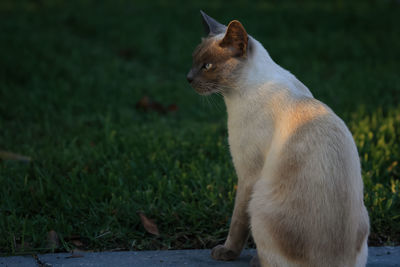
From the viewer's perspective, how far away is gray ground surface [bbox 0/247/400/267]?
2.54 meters

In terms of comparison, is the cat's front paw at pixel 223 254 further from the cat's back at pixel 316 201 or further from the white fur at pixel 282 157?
the cat's back at pixel 316 201

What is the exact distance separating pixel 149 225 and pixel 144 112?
221cm

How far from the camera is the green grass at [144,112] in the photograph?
2967 mm

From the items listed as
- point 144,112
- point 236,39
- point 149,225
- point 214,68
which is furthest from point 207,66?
point 144,112

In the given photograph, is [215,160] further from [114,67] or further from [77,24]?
[77,24]

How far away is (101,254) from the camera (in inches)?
104

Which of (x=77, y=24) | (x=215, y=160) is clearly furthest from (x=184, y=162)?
(x=77, y=24)

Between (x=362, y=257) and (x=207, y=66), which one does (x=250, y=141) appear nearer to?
(x=207, y=66)

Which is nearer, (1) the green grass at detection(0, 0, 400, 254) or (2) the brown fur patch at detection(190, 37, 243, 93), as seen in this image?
(2) the brown fur patch at detection(190, 37, 243, 93)

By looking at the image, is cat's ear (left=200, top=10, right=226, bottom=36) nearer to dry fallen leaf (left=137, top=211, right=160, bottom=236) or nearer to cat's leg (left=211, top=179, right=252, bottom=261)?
cat's leg (left=211, top=179, right=252, bottom=261)

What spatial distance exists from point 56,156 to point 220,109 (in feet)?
6.51

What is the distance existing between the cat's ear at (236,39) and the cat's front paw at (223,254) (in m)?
1.07

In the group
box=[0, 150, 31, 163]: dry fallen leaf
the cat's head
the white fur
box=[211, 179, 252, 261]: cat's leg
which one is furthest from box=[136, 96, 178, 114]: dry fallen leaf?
box=[211, 179, 252, 261]: cat's leg

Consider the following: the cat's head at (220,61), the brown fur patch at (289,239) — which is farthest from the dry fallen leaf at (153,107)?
the brown fur patch at (289,239)
